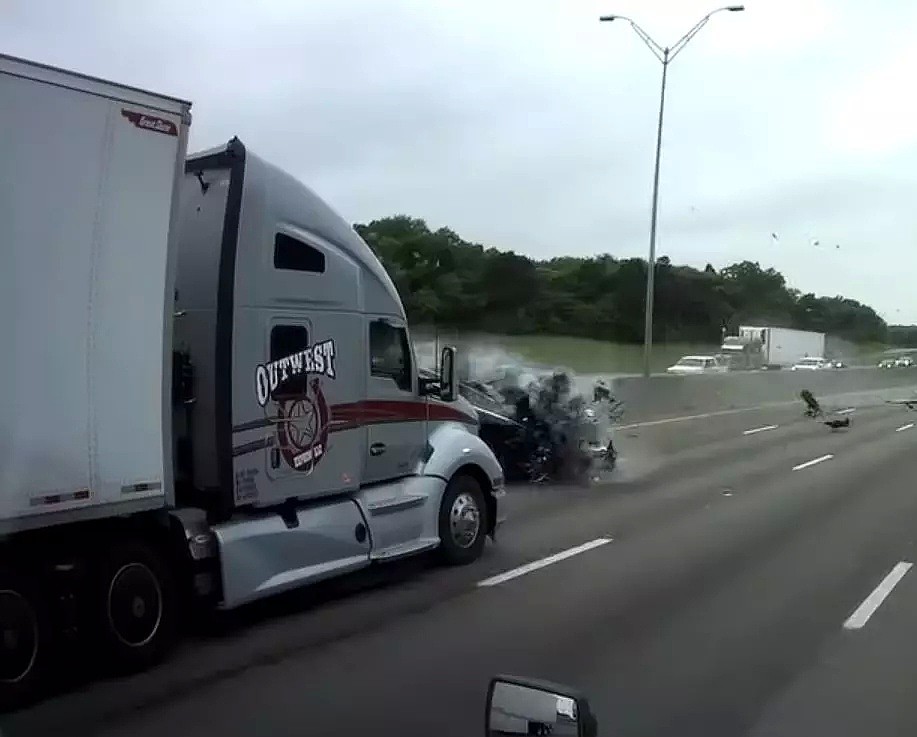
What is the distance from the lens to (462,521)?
10.7 metres

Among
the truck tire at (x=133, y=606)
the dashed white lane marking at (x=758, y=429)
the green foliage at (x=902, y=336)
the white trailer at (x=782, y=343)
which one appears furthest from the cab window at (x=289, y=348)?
the green foliage at (x=902, y=336)

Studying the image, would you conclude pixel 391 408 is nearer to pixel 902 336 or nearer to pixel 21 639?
pixel 21 639

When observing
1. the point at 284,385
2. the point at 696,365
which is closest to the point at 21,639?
the point at 284,385

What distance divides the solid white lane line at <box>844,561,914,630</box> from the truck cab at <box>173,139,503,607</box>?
11.6ft

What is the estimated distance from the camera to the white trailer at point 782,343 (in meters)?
61.7

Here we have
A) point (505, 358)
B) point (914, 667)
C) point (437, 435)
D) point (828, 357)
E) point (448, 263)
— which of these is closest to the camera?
point (914, 667)

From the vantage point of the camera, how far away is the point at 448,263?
25500 mm

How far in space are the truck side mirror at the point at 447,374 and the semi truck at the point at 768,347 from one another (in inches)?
1727

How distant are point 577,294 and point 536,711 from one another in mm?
38066

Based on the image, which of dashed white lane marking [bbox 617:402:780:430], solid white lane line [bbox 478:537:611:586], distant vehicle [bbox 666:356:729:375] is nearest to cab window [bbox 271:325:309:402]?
solid white lane line [bbox 478:537:611:586]

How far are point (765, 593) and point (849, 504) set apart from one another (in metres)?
6.26

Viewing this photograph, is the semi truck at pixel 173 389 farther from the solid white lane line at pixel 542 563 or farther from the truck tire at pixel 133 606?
the solid white lane line at pixel 542 563

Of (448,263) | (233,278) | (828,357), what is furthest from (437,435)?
(828,357)

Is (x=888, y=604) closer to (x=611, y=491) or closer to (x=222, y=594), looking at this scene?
(x=222, y=594)
